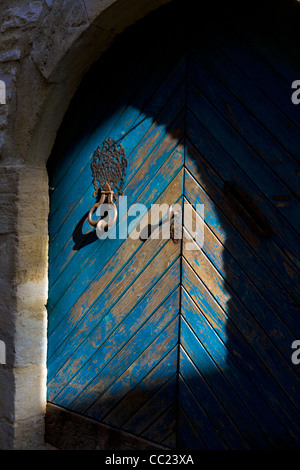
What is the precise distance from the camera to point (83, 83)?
2.49 meters

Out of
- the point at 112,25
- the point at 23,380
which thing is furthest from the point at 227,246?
the point at 23,380

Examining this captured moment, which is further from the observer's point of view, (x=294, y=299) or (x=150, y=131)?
(x=150, y=131)

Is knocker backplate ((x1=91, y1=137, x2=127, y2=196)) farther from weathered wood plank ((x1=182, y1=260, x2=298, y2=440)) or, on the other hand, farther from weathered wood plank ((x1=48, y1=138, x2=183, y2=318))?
weathered wood plank ((x1=182, y1=260, x2=298, y2=440))

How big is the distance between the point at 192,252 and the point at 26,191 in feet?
3.08

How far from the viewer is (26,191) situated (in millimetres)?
2516

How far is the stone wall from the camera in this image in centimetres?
238

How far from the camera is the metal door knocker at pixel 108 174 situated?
2334 mm

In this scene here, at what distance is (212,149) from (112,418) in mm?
1328

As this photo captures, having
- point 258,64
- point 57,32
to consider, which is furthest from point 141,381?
point 57,32

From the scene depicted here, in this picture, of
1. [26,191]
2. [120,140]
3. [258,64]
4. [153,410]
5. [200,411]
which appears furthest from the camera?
[26,191]

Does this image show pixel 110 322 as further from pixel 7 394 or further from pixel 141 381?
pixel 7 394

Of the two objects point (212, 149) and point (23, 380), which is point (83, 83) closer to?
point (212, 149)

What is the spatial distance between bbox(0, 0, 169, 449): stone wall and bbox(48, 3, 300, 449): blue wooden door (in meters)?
0.15

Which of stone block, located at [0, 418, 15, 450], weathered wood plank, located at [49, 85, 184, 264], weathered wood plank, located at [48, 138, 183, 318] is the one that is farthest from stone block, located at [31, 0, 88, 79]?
stone block, located at [0, 418, 15, 450]
